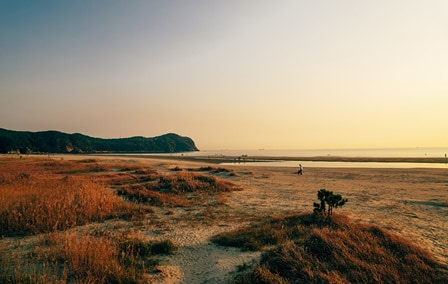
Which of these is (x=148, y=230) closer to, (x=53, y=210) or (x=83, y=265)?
(x=53, y=210)

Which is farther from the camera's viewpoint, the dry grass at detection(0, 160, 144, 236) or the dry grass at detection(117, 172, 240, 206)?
the dry grass at detection(117, 172, 240, 206)

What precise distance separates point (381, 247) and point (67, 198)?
12.5m

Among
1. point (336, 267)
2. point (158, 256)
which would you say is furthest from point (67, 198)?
point (336, 267)

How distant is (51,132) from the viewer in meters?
180

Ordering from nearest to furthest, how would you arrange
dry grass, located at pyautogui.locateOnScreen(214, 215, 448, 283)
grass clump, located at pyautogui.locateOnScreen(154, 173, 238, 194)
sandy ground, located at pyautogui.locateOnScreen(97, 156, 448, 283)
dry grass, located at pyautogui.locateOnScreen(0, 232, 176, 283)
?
dry grass, located at pyautogui.locateOnScreen(0, 232, 176, 283) < dry grass, located at pyautogui.locateOnScreen(214, 215, 448, 283) < sandy ground, located at pyautogui.locateOnScreen(97, 156, 448, 283) < grass clump, located at pyautogui.locateOnScreen(154, 173, 238, 194)

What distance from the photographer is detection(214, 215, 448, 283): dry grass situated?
5824 millimetres

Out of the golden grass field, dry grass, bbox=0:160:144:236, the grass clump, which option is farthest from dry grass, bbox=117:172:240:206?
dry grass, bbox=0:160:144:236

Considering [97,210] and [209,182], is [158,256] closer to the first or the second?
[97,210]

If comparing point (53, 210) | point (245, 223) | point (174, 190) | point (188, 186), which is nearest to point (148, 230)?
point (53, 210)

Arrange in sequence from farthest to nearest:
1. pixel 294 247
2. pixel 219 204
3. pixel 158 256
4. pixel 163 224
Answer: pixel 219 204
pixel 163 224
pixel 158 256
pixel 294 247

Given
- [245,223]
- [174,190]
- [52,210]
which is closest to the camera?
[52,210]

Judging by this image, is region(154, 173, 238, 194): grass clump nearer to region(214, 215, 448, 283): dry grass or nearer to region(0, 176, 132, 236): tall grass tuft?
region(0, 176, 132, 236): tall grass tuft

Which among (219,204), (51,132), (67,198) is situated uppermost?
(51,132)

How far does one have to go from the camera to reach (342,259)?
648 cm
